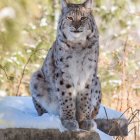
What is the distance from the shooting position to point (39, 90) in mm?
3514

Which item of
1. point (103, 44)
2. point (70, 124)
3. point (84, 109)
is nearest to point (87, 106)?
point (84, 109)

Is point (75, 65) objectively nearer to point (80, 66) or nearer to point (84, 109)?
point (80, 66)

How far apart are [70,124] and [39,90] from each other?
20.0 inches

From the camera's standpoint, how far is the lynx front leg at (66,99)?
3.23 m

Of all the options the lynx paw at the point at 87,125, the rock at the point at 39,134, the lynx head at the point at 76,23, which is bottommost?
the lynx paw at the point at 87,125

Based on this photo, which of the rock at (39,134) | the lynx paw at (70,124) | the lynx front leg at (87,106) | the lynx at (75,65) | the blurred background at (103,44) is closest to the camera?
the rock at (39,134)

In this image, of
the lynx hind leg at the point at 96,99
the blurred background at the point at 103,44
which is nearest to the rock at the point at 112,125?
the lynx hind leg at the point at 96,99

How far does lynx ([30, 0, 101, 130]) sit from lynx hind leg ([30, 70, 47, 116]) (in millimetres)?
139

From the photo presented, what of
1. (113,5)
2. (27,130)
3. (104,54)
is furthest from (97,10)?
(27,130)

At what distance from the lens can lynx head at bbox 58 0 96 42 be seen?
3.15 meters

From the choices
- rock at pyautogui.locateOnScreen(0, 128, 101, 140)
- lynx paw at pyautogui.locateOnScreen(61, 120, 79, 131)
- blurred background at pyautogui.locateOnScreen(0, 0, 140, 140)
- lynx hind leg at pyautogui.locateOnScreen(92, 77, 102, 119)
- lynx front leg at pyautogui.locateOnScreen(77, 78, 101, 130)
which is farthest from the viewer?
blurred background at pyautogui.locateOnScreen(0, 0, 140, 140)

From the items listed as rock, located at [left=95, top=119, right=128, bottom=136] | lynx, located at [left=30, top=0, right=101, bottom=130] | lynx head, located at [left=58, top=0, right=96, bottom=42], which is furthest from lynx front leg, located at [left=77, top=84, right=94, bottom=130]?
lynx head, located at [left=58, top=0, right=96, bottom=42]

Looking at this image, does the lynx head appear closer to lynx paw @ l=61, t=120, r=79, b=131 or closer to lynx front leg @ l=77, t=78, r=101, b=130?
lynx front leg @ l=77, t=78, r=101, b=130

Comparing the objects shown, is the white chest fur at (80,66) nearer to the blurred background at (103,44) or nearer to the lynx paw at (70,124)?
the lynx paw at (70,124)
